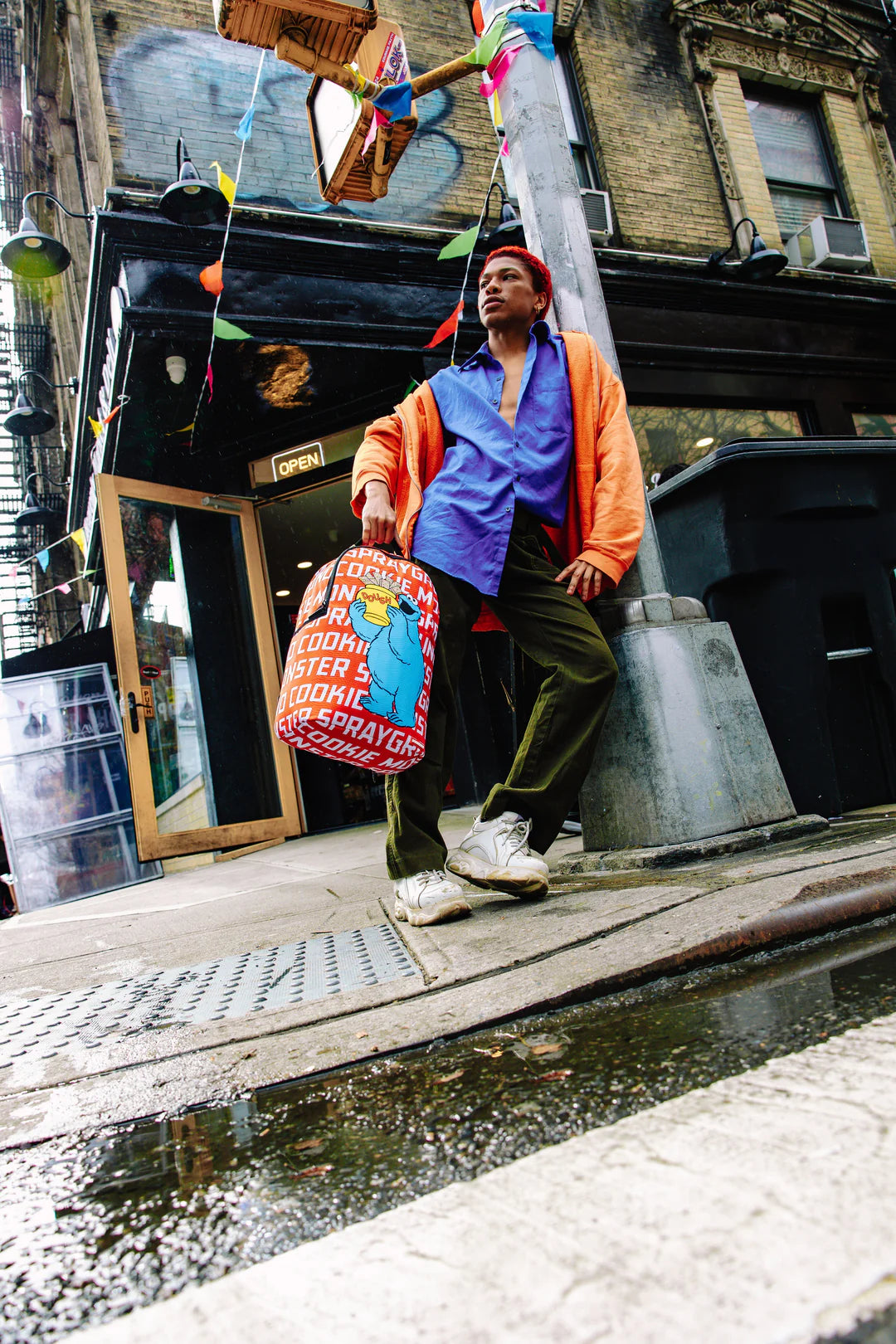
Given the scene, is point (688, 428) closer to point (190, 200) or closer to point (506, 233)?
point (506, 233)

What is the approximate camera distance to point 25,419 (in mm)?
9008

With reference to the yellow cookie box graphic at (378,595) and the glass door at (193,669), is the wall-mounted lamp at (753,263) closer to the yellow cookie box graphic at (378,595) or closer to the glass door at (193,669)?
the glass door at (193,669)

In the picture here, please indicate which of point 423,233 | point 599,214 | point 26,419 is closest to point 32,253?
point 26,419

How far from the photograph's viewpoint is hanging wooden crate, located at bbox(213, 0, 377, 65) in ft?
13.0

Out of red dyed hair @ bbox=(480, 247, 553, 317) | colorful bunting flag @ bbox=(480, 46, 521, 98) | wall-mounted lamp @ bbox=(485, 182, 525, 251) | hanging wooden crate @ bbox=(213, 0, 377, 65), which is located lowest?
red dyed hair @ bbox=(480, 247, 553, 317)

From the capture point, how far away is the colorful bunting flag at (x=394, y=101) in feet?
13.6

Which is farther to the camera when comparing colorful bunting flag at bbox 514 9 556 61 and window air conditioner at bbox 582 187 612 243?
window air conditioner at bbox 582 187 612 243

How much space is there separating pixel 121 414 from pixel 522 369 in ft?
16.0

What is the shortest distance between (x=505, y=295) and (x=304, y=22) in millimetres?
2865

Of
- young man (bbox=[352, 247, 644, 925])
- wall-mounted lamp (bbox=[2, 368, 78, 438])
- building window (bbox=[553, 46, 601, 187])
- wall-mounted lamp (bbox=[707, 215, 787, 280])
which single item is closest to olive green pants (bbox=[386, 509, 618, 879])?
young man (bbox=[352, 247, 644, 925])

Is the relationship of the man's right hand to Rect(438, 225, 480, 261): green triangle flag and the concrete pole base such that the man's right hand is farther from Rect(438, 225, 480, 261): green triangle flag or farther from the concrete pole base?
Rect(438, 225, 480, 261): green triangle flag

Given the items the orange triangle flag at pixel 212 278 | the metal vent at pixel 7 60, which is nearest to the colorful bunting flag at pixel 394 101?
the orange triangle flag at pixel 212 278

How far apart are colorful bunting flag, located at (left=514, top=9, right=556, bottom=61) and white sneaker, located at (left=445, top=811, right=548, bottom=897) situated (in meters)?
2.76

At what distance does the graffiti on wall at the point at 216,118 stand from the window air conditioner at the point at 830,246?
15.0 ft
